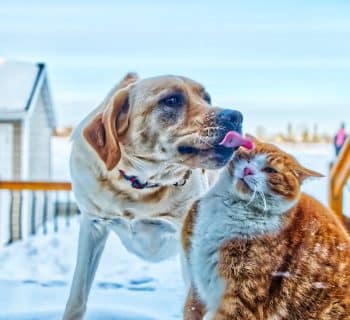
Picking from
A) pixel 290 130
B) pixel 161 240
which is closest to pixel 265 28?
pixel 290 130

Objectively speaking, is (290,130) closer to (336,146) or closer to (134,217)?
(336,146)

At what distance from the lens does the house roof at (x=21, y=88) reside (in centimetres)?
116

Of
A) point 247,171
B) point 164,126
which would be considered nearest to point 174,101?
point 164,126

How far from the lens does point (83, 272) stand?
116 centimetres

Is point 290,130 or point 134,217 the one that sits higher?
point 290,130

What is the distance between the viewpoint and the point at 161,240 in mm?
1113

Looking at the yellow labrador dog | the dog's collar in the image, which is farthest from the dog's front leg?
the dog's collar

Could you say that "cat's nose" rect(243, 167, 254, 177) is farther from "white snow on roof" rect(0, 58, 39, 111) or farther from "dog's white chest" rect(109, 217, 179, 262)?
"white snow on roof" rect(0, 58, 39, 111)

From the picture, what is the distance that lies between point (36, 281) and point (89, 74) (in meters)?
0.42

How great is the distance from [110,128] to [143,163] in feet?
0.28

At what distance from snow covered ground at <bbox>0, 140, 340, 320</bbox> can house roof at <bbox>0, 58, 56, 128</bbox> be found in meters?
0.09

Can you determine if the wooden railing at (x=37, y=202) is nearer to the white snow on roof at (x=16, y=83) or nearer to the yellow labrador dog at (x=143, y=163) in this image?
the yellow labrador dog at (x=143, y=163)

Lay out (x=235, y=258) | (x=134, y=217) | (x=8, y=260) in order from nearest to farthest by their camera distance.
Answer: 1. (x=235, y=258)
2. (x=134, y=217)
3. (x=8, y=260)

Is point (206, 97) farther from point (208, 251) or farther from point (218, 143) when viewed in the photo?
point (208, 251)
